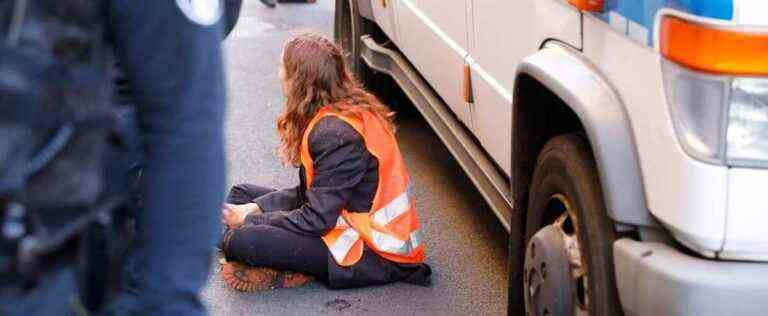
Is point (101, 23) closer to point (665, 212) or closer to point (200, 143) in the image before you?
point (200, 143)

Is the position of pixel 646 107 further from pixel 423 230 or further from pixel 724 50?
pixel 423 230

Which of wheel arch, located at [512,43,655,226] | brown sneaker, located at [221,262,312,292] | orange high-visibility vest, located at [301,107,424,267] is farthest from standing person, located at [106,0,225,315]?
brown sneaker, located at [221,262,312,292]

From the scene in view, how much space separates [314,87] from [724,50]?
249 centimetres

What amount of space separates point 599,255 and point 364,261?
6.17ft

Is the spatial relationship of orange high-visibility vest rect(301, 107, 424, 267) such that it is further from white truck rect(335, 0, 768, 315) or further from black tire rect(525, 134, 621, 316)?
black tire rect(525, 134, 621, 316)

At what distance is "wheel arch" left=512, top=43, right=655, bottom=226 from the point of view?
291 centimetres

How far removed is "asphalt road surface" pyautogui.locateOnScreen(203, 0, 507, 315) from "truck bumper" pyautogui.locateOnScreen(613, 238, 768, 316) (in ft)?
6.47

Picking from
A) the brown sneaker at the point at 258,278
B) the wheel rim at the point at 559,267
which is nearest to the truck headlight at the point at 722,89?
the wheel rim at the point at 559,267

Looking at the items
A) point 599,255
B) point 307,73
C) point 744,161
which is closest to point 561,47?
point 599,255

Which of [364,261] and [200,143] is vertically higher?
[200,143]

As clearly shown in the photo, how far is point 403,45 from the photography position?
629 centimetres

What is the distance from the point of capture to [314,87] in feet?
16.1

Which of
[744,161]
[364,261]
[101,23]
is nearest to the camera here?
[101,23]

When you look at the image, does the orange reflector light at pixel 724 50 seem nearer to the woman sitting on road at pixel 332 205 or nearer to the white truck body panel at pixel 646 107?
the white truck body panel at pixel 646 107
